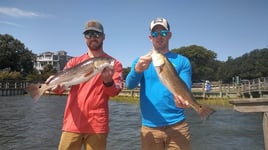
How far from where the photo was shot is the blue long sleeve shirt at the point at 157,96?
4465mm

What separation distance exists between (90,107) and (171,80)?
1.34 m

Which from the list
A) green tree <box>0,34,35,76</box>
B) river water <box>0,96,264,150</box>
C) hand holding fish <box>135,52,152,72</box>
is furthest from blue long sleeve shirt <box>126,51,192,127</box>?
green tree <box>0,34,35,76</box>

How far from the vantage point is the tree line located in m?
86.4

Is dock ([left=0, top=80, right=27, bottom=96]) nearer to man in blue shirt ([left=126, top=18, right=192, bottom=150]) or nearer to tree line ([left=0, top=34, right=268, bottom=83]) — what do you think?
tree line ([left=0, top=34, right=268, bottom=83])

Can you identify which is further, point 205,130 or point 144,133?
point 205,130

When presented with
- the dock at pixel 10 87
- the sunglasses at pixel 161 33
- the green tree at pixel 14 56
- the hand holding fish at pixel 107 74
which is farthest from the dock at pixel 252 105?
the green tree at pixel 14 56

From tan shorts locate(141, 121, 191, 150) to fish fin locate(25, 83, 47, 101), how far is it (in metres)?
1.68

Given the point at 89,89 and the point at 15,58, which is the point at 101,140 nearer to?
the point at 89,89

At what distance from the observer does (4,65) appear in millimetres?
88125

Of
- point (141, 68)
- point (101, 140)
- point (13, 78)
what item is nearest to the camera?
point (141, 68)

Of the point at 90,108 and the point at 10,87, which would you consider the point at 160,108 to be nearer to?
the point at 90,108

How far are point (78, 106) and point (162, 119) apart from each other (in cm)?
127

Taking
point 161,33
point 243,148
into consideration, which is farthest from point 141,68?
point 243,148

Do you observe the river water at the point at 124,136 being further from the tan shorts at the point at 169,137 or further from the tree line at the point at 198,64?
the tree line at the point at 198,64
